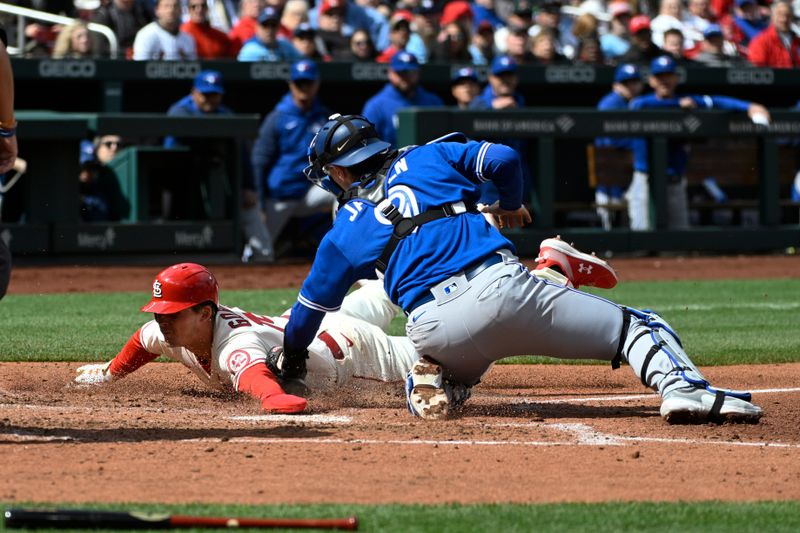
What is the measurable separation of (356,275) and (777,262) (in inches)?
384

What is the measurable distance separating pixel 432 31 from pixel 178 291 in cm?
1008

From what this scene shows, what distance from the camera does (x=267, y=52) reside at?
1416 cm

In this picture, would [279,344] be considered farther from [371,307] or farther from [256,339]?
[371,307]

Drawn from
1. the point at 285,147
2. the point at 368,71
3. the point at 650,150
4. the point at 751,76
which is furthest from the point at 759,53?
the point at 285,147

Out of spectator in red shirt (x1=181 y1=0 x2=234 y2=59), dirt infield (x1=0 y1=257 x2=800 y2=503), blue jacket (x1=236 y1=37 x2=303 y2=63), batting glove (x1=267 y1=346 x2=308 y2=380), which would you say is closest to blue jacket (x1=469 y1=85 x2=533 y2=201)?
blue jacket (x1=236 y1=37 x2=303 y2=63)

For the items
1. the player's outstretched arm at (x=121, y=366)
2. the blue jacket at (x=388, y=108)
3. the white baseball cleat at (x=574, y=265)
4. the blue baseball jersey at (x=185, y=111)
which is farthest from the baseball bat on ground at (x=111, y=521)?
the blue jacket at (x=388, y=108)

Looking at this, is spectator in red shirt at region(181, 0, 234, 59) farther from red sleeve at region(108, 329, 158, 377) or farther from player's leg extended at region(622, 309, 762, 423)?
player's leg extended at region(622, 309, 762, 423)

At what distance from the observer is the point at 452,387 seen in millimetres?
5758

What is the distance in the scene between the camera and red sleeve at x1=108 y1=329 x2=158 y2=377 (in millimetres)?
6259

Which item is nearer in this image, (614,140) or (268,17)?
(268,17)

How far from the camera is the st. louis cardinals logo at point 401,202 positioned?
5414 mm

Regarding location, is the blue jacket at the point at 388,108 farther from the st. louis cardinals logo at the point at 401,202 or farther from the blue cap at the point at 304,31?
the st. louis cardinals logo at the point at 401,202

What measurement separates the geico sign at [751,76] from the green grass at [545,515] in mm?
12946

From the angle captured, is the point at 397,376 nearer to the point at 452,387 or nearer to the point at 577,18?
the point at 452,387
